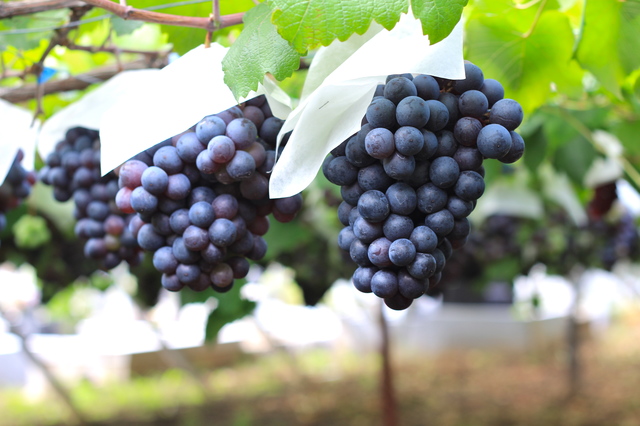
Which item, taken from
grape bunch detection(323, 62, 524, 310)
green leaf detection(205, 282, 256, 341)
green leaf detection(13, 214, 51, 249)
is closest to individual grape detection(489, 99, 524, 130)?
grape bunch detection(323, 62, 524, 310)

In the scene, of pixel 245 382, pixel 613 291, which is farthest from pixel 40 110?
pixel 613 291

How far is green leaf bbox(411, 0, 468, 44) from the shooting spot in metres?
0.52

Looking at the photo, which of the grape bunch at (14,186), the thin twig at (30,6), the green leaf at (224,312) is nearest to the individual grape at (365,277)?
the thin twig at (30,6)

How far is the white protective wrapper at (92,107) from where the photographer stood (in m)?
0.81

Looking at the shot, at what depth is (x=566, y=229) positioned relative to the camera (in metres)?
2.52

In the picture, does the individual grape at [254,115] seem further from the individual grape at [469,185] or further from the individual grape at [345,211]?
the individual grape at [469,185]

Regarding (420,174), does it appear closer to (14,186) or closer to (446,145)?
(446,145)

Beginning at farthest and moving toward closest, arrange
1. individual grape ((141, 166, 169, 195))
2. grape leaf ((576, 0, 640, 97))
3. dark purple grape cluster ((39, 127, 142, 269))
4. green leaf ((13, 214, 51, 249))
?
green leaf ((13, 214, 51, 249)), dark purple grape cluster ((39, 127, 142, 269)), grape leaf ((576, 0, 640, 97)), individual grape ((141, 166, 169, 195))

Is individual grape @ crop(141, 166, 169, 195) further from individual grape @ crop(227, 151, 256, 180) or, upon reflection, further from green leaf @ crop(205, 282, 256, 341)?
green leaf @ crop(205, 282, 256, 341)

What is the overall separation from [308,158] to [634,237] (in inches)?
97.3

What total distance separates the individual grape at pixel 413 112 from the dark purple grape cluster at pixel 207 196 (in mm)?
182

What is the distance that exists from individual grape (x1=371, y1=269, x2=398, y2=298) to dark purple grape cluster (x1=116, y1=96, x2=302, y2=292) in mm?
183

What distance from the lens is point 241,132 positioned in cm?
61

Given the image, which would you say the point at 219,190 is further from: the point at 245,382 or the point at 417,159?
the point at 245,382
